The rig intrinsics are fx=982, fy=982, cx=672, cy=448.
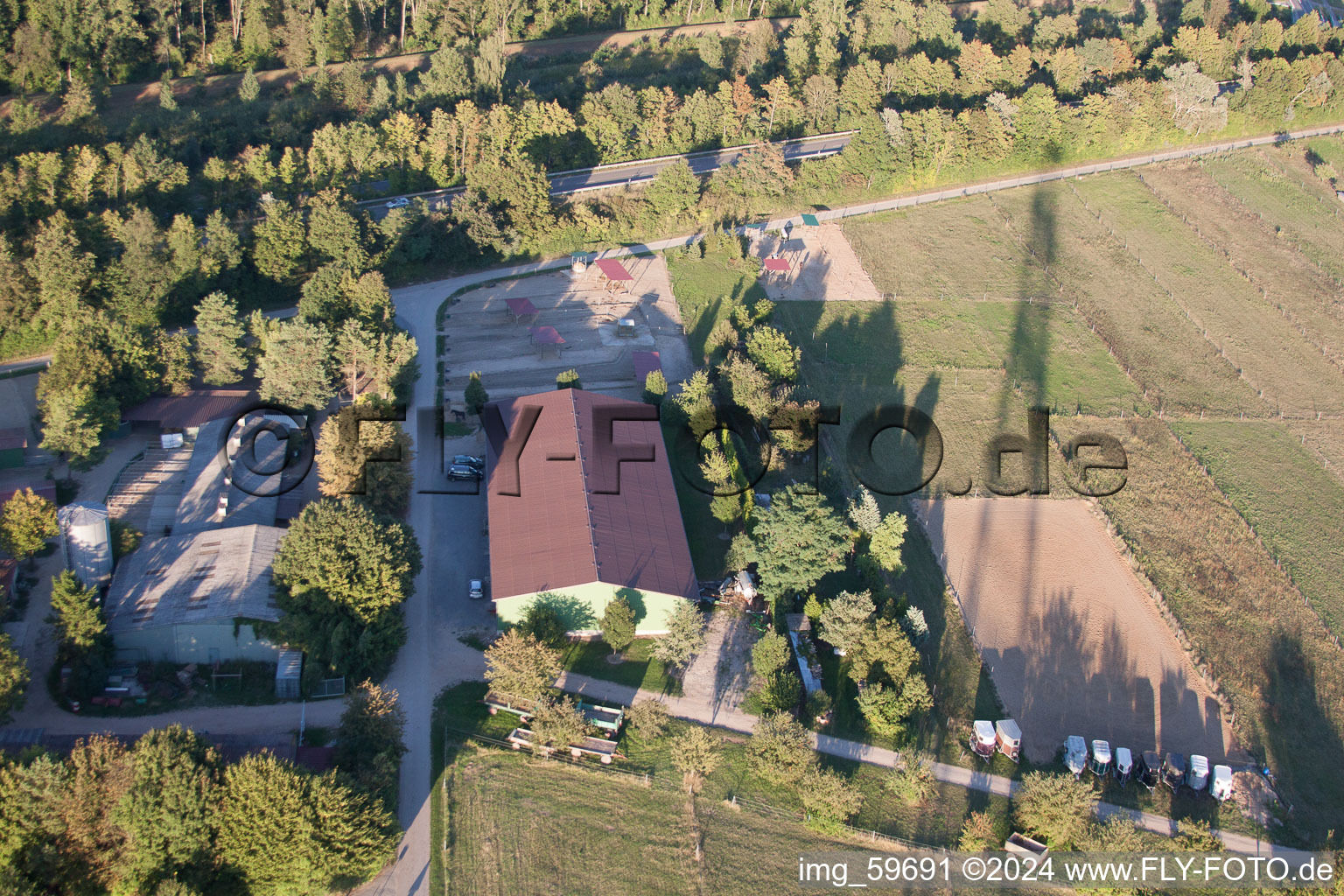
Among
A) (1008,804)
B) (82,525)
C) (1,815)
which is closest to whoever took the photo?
(1,815)

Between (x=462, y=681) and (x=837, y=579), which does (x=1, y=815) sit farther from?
(x=837, y=579)

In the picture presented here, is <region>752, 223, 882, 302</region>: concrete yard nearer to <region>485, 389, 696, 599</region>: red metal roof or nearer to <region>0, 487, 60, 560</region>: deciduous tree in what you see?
<region>485, 389, 696, 599</region>: red metal roof

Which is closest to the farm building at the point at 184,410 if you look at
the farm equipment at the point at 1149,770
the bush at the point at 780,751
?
the bush at the point at 780,751

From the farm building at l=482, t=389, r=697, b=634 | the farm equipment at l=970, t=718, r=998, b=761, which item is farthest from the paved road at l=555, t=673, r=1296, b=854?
the farm building at l=482, t=389, r=697, b=634

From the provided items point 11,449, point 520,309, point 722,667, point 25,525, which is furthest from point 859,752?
point 11,449

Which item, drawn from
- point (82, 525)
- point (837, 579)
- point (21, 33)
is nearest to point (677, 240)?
point (837, 579)
